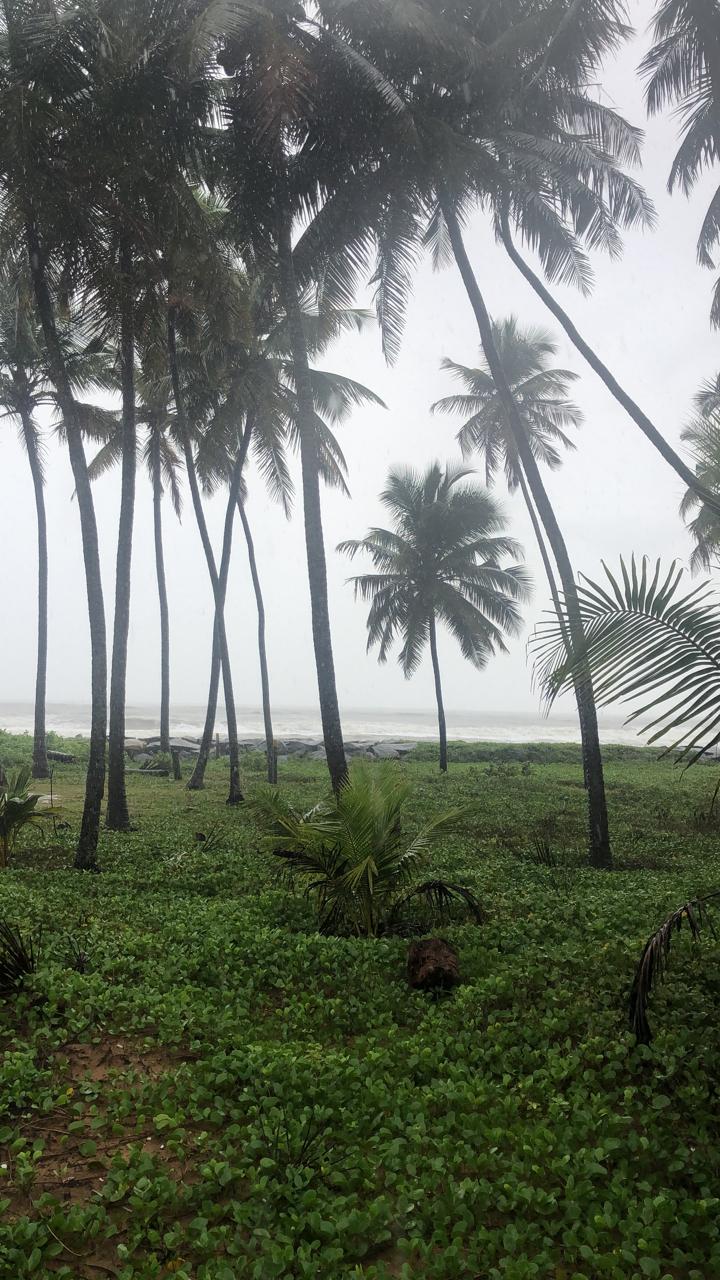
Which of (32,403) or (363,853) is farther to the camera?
(32,403)

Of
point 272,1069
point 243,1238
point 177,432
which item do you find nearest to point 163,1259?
point 243,1238

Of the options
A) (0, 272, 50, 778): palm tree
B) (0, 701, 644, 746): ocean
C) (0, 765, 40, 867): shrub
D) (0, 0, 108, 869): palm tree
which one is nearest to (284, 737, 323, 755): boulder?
(0, 272, 50, 778): palm tree

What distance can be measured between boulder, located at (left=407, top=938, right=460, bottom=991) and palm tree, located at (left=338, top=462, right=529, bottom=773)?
58.0 ft

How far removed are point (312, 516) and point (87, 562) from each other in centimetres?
308

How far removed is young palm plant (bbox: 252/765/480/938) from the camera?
18.5 ft

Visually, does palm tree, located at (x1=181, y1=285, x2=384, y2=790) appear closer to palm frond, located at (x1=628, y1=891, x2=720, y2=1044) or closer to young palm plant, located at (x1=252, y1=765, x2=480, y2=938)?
young palm plant, located at (x1=252, y1=765, x2=480, y2=938)

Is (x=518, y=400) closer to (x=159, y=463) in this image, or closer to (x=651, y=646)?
(x=159, y=463)

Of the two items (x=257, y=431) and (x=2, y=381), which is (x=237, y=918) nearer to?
(x=257, y=431)

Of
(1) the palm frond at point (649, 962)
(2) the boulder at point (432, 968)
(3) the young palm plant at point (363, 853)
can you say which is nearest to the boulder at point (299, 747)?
(3) the young palm plant at point (363, 853)

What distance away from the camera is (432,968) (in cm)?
461

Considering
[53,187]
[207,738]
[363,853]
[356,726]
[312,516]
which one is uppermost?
[53,187]

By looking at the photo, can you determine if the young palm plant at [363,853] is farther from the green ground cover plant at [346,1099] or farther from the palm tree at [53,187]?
the palm tree at [53,187]

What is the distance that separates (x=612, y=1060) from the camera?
3.60 m

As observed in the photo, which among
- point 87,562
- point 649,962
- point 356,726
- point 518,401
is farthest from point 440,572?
point 356,726
